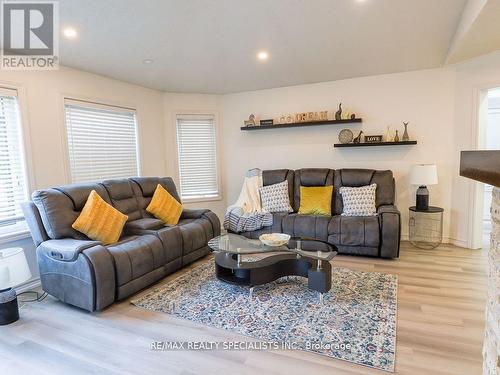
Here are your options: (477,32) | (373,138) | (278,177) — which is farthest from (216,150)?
(477,32)

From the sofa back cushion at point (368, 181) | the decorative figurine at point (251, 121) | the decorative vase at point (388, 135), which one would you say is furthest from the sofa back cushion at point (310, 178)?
the decorative figurine at point (251, 121)

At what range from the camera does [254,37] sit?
3.00 meters

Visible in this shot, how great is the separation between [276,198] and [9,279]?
10.6ft

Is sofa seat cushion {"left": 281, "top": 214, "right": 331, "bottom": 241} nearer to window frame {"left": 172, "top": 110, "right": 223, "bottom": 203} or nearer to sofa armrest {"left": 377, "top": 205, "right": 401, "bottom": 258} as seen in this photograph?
sofa armrest {"left": 377, "top": 205, "right": 401, "bottom": 258}

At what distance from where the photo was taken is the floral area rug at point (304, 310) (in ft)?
6.73

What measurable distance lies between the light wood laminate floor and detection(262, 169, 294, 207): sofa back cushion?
2166mm

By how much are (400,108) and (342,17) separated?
224cm

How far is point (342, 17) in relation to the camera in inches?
103

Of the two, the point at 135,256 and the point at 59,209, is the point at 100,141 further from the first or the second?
the point at 135,256

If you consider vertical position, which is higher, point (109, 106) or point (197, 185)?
point (109, 106)

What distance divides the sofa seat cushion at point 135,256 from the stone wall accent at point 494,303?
2597 millimetres

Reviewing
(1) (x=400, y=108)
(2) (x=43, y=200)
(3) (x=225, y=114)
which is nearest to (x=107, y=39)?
(2) (x=43, y=200)

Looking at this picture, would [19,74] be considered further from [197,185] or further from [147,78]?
[197,185]

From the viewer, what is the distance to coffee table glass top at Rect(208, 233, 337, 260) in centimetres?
279
